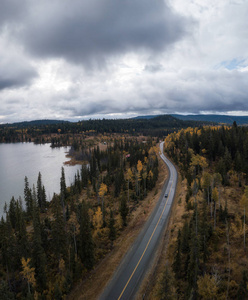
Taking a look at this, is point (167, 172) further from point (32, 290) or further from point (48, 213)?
point (32, 290)

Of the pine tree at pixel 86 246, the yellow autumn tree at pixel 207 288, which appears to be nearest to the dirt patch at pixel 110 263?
the pine tree at pixel 86 246

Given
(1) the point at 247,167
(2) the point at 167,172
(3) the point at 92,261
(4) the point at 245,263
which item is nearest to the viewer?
(4) the point at 245,263

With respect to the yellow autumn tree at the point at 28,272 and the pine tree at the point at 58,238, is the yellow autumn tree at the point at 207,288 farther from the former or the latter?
the yellow autumn tree at the point at 28,272

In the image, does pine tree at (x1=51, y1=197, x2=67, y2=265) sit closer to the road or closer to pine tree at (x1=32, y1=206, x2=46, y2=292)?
pine tree at (x1=32, y1=206, x2=46, y2=292)

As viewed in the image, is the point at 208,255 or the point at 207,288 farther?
the point at 208,255

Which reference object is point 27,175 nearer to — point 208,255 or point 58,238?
point 58,238

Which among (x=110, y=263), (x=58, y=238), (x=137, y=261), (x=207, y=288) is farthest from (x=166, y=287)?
(x=58, y=238)

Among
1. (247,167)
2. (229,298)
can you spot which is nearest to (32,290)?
(229,298)
